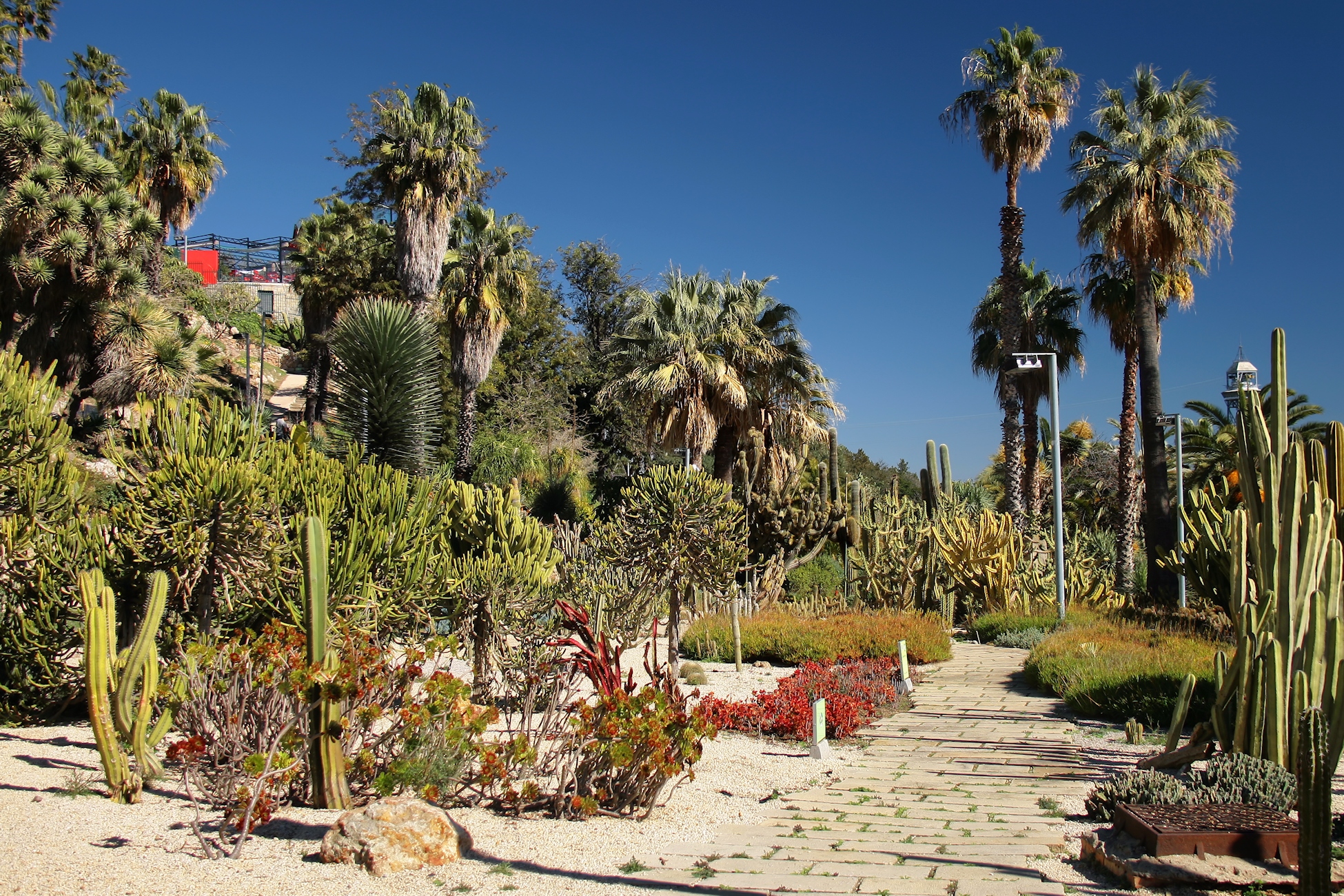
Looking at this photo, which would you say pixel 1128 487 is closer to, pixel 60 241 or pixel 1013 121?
pixel 1013 121

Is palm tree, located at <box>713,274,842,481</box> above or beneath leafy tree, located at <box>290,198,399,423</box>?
beneath

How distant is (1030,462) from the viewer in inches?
927

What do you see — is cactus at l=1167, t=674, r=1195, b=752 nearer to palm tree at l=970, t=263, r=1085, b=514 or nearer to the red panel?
palm tree at l=970, t=263, r=1085, b=514

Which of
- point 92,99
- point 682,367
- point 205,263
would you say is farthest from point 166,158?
point 205,263

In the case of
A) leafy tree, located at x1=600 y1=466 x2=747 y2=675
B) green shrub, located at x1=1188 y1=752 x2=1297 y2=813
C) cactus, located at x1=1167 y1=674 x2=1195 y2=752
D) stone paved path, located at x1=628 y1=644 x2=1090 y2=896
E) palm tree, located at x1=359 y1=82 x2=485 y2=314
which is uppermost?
palm tree, located at x1=359 y1=82 x2=485 y2=314

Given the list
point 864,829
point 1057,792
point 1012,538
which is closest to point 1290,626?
point 1057,792

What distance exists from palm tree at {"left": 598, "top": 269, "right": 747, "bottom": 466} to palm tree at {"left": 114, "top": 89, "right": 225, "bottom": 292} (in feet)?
48.9

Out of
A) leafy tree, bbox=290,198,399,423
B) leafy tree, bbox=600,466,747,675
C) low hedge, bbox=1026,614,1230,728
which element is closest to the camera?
low hedge, bbox=1026,614,1230,728

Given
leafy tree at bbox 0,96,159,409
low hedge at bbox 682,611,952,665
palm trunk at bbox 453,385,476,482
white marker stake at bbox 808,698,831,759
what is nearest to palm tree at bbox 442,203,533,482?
palm trunk at bbox 453,385,476,482

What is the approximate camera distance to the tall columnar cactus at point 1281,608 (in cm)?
501

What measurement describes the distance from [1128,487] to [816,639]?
12.3 meters

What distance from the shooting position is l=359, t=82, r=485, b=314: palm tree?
2056 centimetres

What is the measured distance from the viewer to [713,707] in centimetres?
770

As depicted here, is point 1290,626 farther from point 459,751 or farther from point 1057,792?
point 459,751
